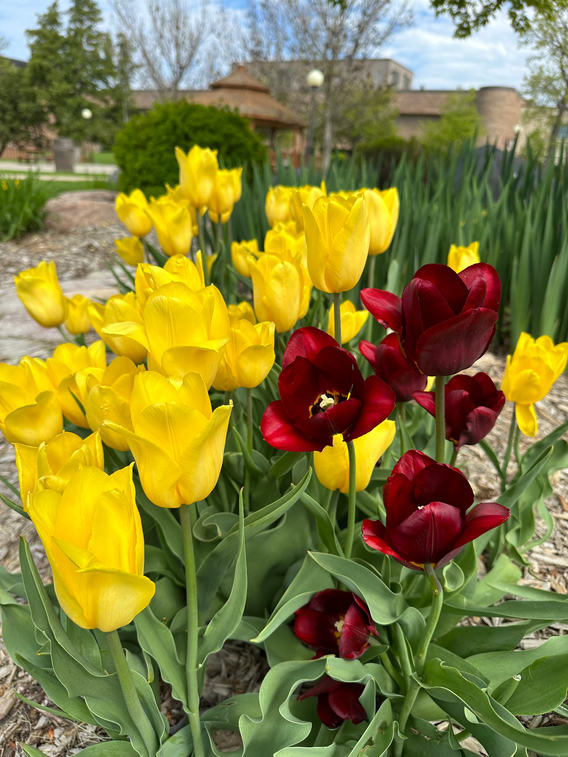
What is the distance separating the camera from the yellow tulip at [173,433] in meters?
0.58

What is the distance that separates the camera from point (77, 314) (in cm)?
146

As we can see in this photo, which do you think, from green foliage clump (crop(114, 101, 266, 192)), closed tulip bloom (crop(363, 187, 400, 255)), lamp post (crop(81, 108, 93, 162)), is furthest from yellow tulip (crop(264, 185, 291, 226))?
lamp post (crop(81, 108, 93, 162))

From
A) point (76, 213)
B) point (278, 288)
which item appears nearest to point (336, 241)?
point (278, 288)

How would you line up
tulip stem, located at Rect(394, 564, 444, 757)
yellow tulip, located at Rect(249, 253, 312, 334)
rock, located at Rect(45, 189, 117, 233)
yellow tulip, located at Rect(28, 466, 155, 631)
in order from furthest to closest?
rock, located at Rect(45, 189, 117, 233) < yellow tulip, located at Rect(249, 253, 312, 334) < tulip stem, located at Rect(394, 564, 444, 757) < yellow tulip, located at Rect(28, 466, 155, 631)

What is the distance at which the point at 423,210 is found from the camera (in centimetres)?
246

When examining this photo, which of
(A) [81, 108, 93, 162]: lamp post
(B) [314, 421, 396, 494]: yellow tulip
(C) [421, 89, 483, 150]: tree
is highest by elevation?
(A) [81, 108, 93, 162]: lamp post

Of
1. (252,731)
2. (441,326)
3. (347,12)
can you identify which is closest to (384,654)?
(252,731)

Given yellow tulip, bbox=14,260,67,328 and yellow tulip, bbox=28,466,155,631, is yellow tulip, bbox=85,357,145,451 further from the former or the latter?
yellow tulip, bbox=14,260,67,328

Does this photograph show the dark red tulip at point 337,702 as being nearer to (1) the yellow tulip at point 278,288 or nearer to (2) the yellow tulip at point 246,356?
(2) the yellow tulip at point 246,356

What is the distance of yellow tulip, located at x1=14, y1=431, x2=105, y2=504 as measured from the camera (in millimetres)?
595

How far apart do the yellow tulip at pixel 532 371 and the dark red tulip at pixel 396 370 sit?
311 millimetres

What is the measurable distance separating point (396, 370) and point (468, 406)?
0.46 ft

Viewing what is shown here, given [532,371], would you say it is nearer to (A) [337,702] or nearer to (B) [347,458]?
(B) [347,458]

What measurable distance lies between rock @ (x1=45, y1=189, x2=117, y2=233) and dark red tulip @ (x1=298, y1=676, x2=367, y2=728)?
6677mm
